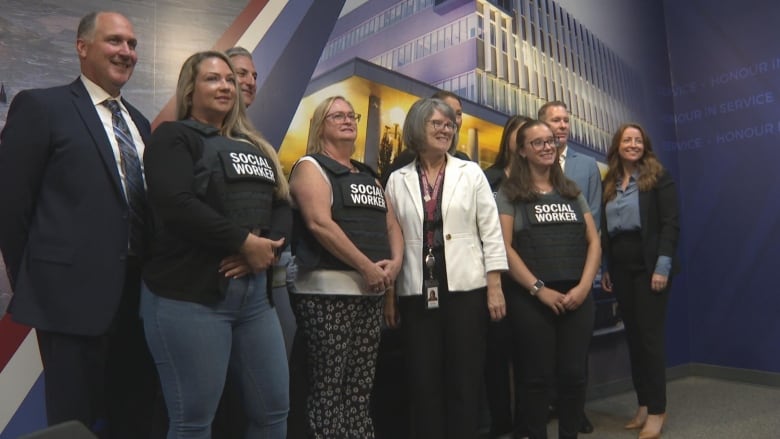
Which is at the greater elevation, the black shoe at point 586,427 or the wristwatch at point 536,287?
the wristwatch at point 536,287

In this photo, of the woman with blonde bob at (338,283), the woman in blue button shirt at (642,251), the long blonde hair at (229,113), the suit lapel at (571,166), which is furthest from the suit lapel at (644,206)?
the long blonde hair at (229,113)

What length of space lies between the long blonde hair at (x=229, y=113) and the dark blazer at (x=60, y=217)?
26 centimetres

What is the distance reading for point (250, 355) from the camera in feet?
5.18

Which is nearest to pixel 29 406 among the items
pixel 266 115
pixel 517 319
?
pixel 266 115

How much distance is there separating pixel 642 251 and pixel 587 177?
19.1 inches

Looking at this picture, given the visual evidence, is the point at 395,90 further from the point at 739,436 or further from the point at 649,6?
the point at 649,6

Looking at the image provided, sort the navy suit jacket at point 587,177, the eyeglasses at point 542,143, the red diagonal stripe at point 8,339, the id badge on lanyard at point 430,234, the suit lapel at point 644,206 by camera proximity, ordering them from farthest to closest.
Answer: the navy suit jacket at point 587,177
the suit lapel at point 644,206
the eyeglasses at point 542,143
the id badge on lanyard at point 430,234
the red diagonal stripe at point 8,339

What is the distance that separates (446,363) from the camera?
206 centimetres

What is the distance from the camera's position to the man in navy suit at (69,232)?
1426 mm

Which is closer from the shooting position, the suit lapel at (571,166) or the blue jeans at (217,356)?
the blue jeans at (217,356)

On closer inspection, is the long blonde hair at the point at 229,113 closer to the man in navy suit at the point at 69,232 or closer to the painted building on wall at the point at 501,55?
the man in navy suit at the point at 69,232

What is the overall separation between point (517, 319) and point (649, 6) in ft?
11.7

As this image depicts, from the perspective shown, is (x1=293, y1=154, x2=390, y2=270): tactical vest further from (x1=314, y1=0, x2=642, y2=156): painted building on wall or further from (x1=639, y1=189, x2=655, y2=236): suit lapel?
(x1=639, y1=189, x2=655, y2=236): suit lapel

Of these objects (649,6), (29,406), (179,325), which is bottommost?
(29,406)
